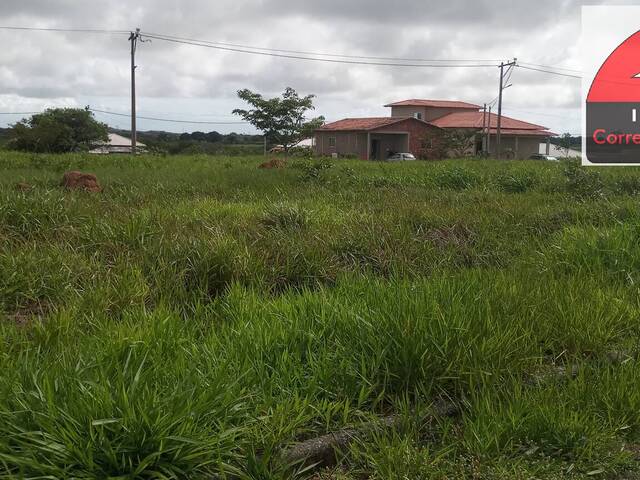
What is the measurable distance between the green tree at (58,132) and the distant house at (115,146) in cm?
67

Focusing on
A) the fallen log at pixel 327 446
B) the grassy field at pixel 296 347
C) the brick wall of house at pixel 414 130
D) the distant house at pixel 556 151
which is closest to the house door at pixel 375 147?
the brick wall of house at pixel 414 130

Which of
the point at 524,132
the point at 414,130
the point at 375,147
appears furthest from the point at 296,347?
the point at 524,132

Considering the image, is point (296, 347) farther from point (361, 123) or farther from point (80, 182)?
point (361, 123)

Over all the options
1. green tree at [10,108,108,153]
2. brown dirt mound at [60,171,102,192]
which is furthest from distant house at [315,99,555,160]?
brown dirt mound at [60,171,102,192]

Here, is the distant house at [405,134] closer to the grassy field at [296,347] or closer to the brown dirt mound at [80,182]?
the brown dirt mound at [80,182]

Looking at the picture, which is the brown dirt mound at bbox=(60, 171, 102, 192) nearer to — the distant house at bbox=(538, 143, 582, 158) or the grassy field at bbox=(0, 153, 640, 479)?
the grassy field at bbox=(0, 153, 640, 479)

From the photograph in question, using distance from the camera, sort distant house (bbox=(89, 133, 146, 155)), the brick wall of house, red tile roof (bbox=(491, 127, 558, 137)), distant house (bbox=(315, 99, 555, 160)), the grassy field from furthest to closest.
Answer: red tile roof (bbox=(491, 127, 558, 137)) → distant house (bbox=(315, 99, 555, 160)) → the brick wall of house → distant house (bbox=(89, 133, 146, 155)) → the grassy field

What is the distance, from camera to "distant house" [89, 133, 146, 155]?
147 feet

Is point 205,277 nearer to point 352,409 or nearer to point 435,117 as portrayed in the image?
point 352,409

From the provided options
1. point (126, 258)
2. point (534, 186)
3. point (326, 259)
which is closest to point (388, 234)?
point (326, 259)

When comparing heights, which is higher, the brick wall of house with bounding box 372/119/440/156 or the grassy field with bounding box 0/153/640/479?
the brick wall of house with bounding box 372/119/440/156

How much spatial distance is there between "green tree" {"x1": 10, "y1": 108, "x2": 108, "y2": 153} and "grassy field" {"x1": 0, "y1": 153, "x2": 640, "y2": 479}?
24.5 metres

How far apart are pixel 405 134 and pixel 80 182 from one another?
39.4 meters

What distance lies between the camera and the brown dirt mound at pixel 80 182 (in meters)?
9.30
